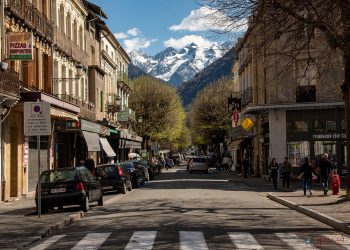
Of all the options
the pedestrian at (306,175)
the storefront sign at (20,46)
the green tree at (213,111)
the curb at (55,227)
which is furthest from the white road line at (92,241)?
the green tree at (213,111)

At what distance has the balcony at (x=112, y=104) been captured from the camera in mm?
50406

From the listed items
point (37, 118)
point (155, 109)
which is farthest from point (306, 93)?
point (155, 109)

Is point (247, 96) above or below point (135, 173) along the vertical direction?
above

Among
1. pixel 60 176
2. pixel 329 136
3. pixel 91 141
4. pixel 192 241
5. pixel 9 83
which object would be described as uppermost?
pixel 9 83

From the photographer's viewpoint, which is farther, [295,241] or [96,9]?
[96,9]

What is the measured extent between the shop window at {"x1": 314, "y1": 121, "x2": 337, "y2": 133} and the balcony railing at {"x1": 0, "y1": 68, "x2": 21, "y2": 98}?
23.6 m

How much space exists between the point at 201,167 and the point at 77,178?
41.1m

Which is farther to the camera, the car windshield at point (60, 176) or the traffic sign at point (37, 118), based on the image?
the car windshield at point (60, 176)

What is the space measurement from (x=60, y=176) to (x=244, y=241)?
874 cm

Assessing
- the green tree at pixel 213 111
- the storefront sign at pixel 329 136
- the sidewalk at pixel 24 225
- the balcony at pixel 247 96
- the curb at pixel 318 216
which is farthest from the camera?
the green tree at pixel 213 111

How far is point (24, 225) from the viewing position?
48.4ft

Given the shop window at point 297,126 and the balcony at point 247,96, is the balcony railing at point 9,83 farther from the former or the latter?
the balcony at point 247,96

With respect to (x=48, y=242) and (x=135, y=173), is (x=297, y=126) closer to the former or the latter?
(x=135, y=173)

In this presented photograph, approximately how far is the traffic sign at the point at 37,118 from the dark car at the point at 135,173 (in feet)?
55.5
